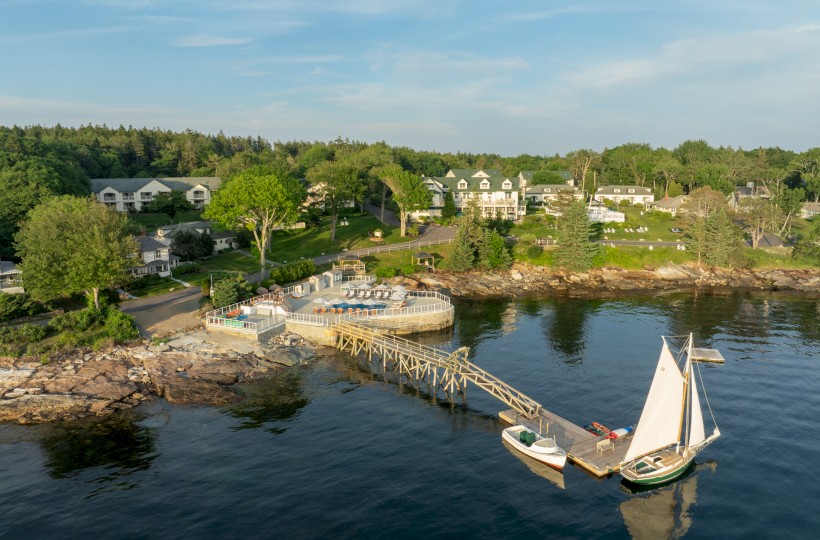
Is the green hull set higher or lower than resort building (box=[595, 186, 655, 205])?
lower

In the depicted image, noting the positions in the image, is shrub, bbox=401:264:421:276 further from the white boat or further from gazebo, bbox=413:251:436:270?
the white boat

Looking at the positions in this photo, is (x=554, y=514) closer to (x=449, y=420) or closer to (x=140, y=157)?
(x=449, y=420)

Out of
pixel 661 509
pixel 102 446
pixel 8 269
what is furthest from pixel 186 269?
pixel 661 509

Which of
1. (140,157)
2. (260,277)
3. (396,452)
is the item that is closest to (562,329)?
(396,452)

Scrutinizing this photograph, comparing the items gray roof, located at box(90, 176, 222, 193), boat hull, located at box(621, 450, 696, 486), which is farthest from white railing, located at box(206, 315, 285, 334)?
gray roof, located at box(90, 176, 222, 193)

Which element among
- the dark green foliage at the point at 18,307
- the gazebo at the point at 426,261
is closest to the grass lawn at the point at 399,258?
the gazebo at the point at 426,261

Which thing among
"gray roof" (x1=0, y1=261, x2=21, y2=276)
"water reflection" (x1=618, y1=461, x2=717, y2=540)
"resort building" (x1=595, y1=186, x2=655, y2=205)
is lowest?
"water reflection" (x1=618, y1=461, x2=717, y2=540)
